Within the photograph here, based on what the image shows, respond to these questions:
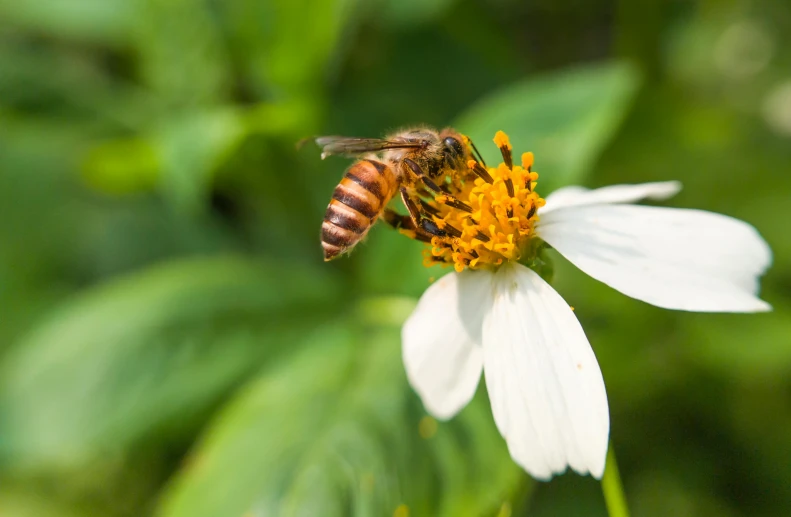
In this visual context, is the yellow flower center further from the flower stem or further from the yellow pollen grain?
the flower stem

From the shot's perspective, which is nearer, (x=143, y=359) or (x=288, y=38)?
(x=143, y=359)

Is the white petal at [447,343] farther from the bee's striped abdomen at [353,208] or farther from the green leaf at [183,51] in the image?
the green leaf at [183,51]

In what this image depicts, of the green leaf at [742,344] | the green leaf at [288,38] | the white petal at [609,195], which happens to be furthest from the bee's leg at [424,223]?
the green leaf at [742,344]

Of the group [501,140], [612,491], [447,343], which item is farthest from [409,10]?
[612,491]

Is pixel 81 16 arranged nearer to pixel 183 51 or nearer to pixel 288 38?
pixel 183 51

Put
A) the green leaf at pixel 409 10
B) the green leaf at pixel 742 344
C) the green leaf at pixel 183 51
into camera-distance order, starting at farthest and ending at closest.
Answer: the green leaf at pixel 409 10 → the green leaf at pixel 183 51 → the green leaf at pixel 742 344

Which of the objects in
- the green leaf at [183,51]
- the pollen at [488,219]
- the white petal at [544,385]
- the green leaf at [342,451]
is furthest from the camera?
the green leaf at [183,51]
